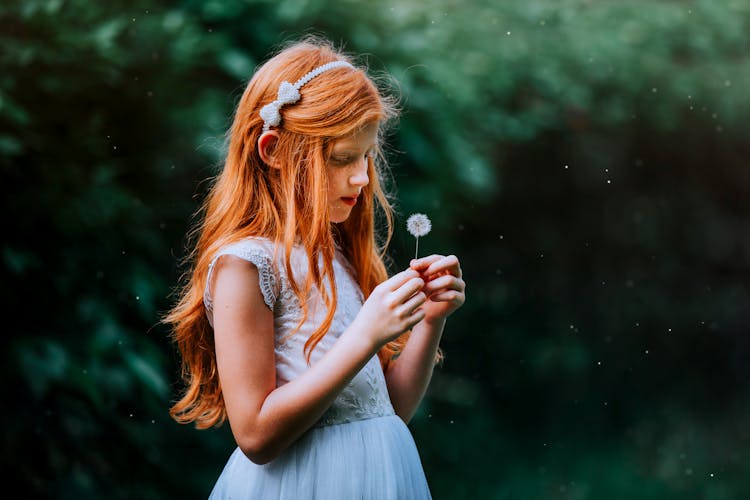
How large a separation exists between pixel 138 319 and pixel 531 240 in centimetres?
113

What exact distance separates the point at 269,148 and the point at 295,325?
0.25 m

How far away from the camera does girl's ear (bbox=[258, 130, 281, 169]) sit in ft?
3.93

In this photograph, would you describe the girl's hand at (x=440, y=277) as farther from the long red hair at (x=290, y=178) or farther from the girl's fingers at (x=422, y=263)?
the long red hair at (x=290, y=178)

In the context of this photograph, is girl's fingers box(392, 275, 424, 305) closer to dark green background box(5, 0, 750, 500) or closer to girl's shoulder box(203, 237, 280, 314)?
girl's shoulder box(203, 237, 280, 314)

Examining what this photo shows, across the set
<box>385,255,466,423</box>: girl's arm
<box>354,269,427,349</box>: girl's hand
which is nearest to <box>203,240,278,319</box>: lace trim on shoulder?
<box>354,269,427,349</box>: girl's hand

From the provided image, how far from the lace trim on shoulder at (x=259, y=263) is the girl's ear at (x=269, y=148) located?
0.44 feet

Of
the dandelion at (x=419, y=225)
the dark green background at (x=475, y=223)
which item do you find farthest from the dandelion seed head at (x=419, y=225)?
the dark green background at (x=475, y=223)

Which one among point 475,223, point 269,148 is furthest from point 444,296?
point 475,223

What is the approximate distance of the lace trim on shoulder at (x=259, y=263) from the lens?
110 centimetres

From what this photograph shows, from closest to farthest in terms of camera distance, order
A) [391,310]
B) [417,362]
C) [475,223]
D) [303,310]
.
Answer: [391,310] < [303,310] < [417,362] < [475,223]

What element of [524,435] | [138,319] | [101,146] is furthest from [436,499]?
[101,146]

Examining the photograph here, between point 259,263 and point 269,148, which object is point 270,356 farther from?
point 269,148

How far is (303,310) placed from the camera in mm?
1155

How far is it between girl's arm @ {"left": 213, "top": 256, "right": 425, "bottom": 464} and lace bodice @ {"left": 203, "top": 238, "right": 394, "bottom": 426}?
18 mm
